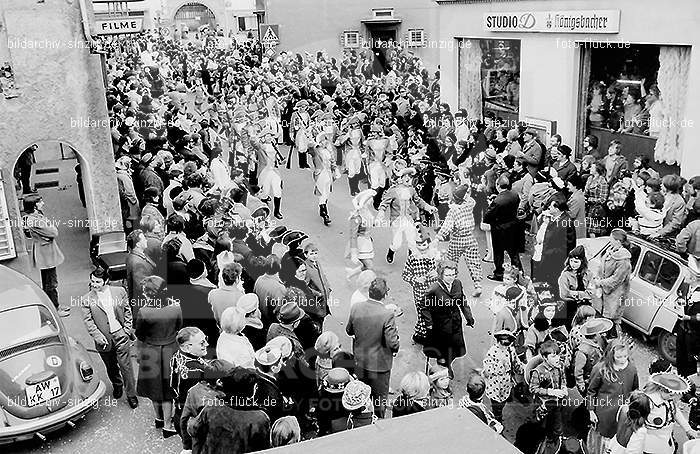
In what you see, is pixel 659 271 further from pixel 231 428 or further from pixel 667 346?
pixel 231 428

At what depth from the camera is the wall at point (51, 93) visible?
10.6m

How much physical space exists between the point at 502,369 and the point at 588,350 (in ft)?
2.53

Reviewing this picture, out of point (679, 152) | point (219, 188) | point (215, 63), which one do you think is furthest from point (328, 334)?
point (215, 63)

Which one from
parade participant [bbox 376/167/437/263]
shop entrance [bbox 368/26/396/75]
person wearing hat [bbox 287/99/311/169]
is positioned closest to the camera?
parade participant [bbox 376/167/437/263]

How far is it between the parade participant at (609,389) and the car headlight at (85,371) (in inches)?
196

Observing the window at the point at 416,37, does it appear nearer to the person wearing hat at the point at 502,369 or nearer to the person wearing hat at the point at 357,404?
the person wearing hat at the point at 502,369

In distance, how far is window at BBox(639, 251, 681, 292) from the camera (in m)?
8.07

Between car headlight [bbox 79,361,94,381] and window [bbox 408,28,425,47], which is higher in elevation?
window [bbox 408,28,425,47]

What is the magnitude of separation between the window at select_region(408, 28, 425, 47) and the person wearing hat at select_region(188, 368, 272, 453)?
92.4 feet

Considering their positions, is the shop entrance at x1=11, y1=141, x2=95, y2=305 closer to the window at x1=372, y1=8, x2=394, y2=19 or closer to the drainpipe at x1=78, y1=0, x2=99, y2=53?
the drainpipe at x1=78, y1=0, x2=99, y2=53

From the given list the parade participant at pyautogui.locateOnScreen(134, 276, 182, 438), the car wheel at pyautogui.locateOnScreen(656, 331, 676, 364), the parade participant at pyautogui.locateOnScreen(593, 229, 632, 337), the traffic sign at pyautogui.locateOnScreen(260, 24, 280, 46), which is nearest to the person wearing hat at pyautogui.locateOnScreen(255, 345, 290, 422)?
the parade participant at pyautogui.locateOnScreen(134, 276, 182, 438)

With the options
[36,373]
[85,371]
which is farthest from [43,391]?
[85,371]

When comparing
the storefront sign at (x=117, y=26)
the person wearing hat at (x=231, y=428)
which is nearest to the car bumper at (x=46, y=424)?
the person wearing hat at (x=231, y=428)

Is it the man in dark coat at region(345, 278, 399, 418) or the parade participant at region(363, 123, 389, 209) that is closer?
the man in dark coat at region(345, 278, 399, 418)
